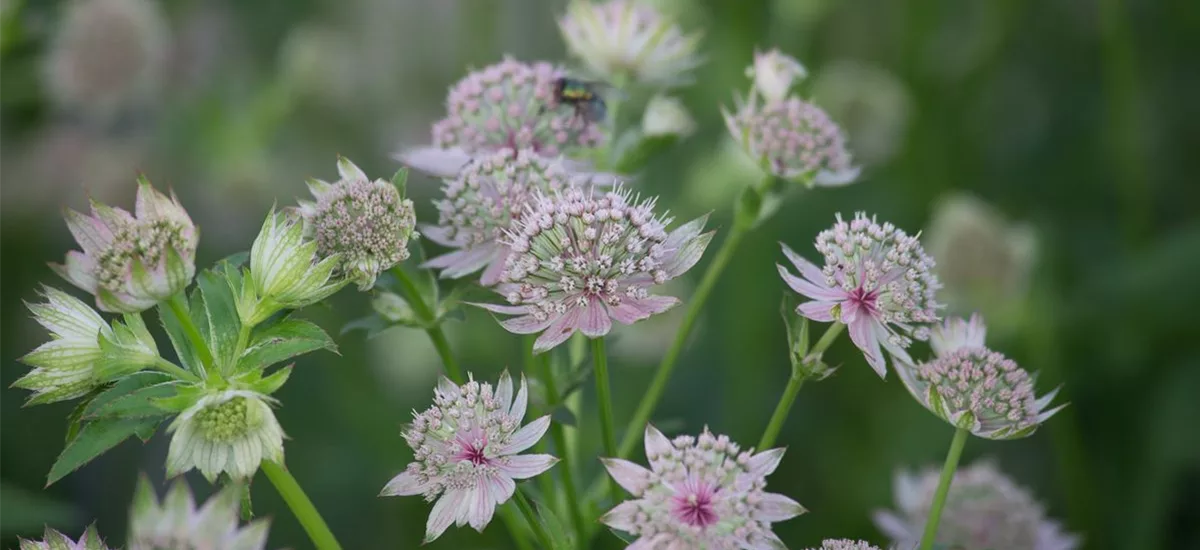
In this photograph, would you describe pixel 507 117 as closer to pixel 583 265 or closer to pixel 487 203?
pixel 487 203

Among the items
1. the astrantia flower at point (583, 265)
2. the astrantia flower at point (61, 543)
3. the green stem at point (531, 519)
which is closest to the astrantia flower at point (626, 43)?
the astrantia flower at point (583, 265)

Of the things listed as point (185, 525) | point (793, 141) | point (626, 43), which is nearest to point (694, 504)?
point (185, 525)

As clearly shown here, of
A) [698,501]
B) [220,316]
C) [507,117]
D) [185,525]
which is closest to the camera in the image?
[185,525]

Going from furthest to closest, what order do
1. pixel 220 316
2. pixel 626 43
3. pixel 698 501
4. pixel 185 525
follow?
Answer: pixel 626 43 → pixel 220 316 → pixel 698 501 → pixel 185 525

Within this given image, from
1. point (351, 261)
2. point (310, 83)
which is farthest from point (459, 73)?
point (351, 261)

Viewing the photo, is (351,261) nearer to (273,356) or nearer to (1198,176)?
(273,356)

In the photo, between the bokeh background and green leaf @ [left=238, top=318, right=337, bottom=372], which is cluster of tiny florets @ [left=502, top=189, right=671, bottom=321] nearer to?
green leaf @ [left=238, top=318, right=337, bottom=372]

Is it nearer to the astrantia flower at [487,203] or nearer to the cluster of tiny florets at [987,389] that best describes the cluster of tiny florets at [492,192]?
the astrantia flower at [487,203]
